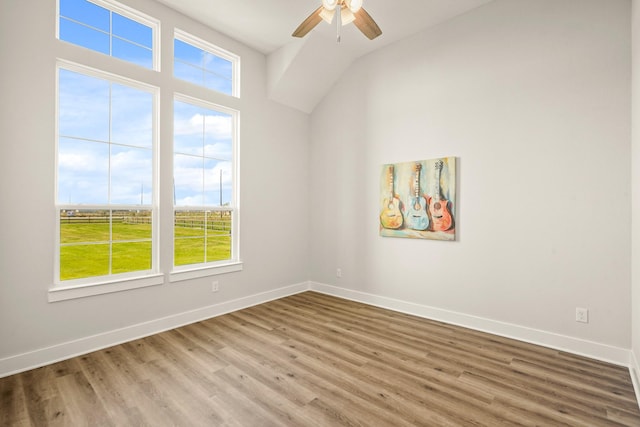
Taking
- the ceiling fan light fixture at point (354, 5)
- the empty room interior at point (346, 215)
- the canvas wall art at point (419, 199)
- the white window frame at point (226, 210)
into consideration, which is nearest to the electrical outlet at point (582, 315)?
→ the empty room interior at point (346, 215)

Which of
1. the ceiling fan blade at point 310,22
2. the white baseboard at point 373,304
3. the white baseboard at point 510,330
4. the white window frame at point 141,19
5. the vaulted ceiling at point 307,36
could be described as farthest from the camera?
the vaulted ceiling at point 307,36

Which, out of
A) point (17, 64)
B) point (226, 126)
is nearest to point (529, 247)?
point (226, 126)

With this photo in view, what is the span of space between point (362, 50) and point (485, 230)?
293 centimetres

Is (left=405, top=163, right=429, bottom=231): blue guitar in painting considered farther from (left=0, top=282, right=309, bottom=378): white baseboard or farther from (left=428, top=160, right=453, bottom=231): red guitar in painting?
(left=0, top=282, right=309, bottom=378): white baseboard

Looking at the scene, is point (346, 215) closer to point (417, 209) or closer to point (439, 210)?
point (417, 209)

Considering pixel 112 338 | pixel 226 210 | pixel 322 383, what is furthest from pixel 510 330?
pixel 112 338

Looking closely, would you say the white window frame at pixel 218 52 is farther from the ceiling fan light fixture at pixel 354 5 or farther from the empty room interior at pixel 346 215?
the ceiling fan light fixture at pixel 354 5

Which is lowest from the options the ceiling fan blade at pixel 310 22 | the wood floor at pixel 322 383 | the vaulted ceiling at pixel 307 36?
the wood floor at pixel 322 383

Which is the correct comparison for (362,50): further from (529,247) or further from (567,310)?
(567,310)

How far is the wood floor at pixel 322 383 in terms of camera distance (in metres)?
1.96

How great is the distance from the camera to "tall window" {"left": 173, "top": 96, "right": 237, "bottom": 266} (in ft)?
12.0

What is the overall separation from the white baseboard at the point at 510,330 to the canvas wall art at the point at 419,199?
2.99 feet

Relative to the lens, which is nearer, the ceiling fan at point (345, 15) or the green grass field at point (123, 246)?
Answer: the ceiling fan at point (345, 15)

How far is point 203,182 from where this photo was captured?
3.90 meters
